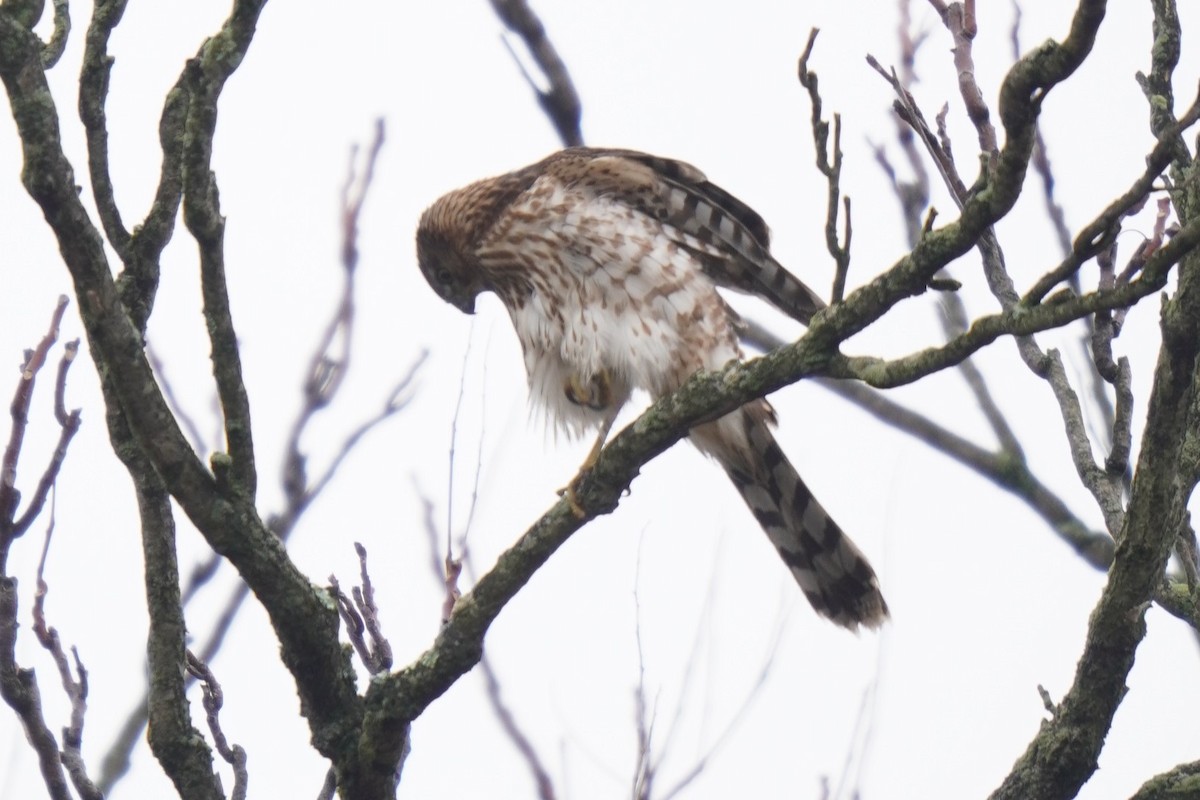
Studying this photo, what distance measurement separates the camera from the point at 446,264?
18.2 ft

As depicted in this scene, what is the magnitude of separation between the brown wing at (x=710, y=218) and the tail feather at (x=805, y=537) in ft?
1.78

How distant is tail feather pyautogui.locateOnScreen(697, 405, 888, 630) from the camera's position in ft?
16.4

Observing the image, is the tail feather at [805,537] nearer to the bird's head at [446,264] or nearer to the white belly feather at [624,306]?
the white belly feather at [624,306]

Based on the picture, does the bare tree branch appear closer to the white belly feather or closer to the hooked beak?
the white belly feather

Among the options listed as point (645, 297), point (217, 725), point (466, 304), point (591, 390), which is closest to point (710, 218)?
point (645, 297)

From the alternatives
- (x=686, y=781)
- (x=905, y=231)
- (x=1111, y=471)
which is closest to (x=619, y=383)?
(x=905, y=231)

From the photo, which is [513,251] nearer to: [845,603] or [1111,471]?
[845,603]

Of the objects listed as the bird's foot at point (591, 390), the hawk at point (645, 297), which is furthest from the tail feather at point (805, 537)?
the bird's foot at point (591, 390)

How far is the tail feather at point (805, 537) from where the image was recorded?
5.01 m

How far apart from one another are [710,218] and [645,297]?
0.43 metres

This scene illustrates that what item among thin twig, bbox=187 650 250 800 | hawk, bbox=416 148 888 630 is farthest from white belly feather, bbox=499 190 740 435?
thin twig, bbox=187 650 250 800

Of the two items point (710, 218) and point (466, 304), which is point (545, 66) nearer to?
point (710, 218)

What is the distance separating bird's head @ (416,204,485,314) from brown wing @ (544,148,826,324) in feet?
2.06

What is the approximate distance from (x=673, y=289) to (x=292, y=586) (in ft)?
7.36
